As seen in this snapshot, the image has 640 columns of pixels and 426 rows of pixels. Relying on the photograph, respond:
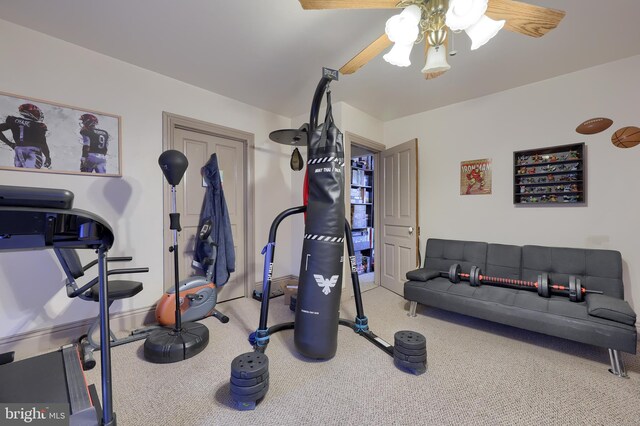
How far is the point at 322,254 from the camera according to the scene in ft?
6.32

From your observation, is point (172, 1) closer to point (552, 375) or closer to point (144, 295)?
point (144, 295)

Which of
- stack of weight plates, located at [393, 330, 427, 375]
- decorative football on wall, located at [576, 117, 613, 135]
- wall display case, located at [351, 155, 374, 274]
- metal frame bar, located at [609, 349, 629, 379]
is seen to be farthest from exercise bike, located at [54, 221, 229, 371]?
decorative football on wall, located at [576, 117, 613, 135]

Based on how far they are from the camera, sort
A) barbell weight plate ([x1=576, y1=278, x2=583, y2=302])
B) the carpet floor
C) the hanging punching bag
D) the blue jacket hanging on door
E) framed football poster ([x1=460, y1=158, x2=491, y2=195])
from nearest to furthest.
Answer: the carpet floor < the hanging punching bag < barbell weight plate ([x1=576, y1=278, x2=583, y2=302]) < the blue jacket hanging on door < framed football poster ([x1=460, y1=158, x2=491, y2=195])

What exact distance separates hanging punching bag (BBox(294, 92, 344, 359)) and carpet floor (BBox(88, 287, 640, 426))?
219 mm

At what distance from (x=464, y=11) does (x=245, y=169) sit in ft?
8.86

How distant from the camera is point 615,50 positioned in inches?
87.1

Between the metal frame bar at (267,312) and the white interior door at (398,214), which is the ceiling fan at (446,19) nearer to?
the metal frame bar at (267,312)

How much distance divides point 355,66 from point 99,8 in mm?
1707

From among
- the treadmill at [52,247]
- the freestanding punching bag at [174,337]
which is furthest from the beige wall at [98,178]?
the treadmill at [52,247]

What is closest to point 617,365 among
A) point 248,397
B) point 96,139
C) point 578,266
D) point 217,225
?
point 578,266

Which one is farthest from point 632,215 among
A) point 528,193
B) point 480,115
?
point 480,115

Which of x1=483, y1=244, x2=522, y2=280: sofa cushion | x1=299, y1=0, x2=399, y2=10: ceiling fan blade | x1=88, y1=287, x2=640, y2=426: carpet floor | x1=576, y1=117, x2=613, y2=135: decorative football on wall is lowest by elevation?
x1=88, y1=287, x2=640, y2=426: carpet floor

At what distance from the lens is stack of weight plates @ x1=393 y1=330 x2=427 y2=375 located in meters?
1.79

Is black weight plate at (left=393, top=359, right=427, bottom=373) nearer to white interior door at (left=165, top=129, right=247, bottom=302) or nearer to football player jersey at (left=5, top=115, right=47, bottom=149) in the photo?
white interior door at (left=165, top=129, right=247, bottom=302)
